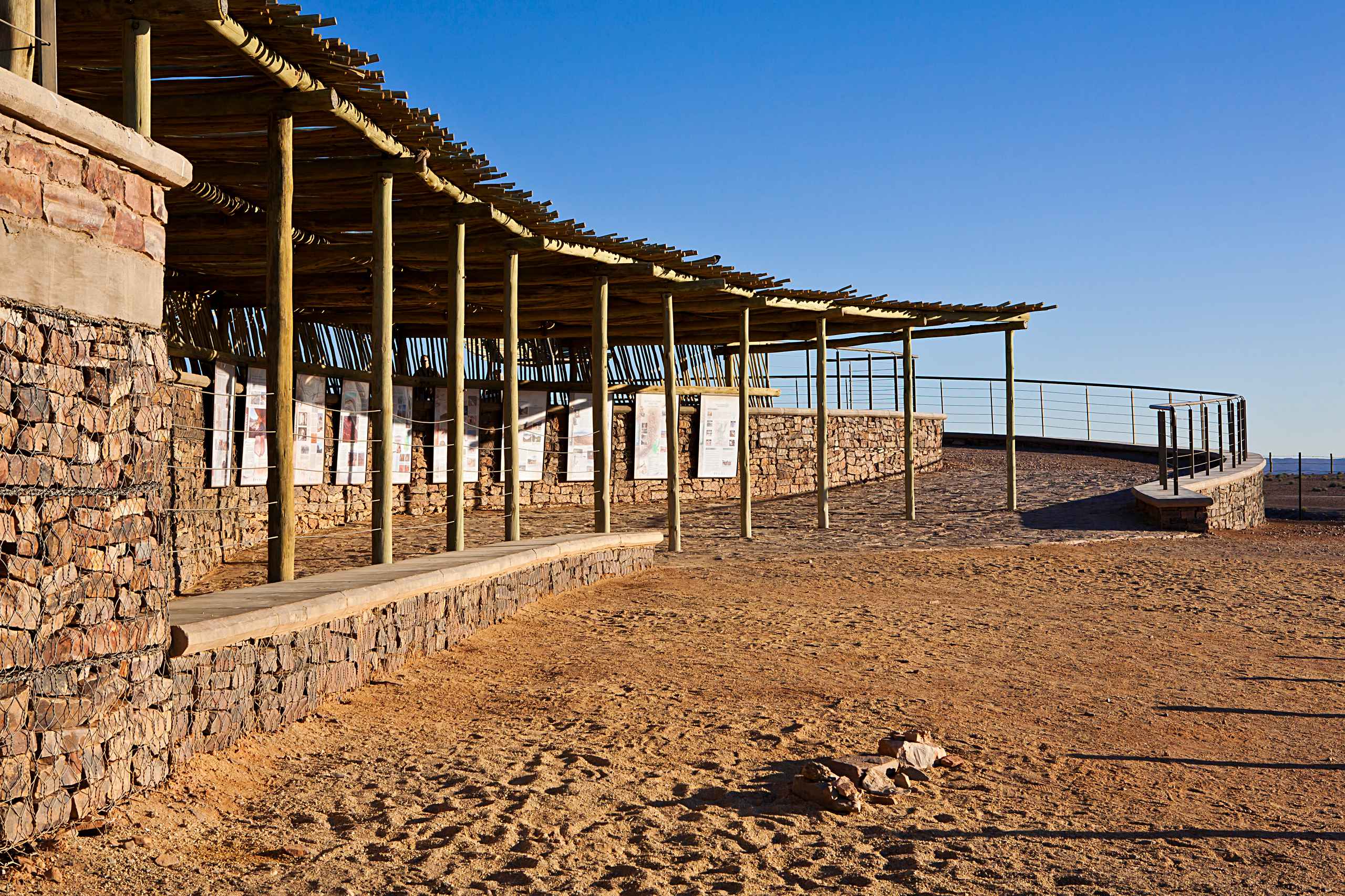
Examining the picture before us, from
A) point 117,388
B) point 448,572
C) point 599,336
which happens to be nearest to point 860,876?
point 117,388

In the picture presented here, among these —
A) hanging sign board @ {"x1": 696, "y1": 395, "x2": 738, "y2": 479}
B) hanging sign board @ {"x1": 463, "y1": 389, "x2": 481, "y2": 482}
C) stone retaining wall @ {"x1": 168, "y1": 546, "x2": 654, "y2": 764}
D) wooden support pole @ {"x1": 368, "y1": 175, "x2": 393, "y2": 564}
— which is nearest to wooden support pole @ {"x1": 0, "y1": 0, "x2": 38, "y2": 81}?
stone retaining wall @ {"x1": 168, "y1": 546, "x2": 654, "y2": 764}

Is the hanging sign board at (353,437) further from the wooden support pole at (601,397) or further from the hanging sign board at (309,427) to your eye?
the wooden support pole at (601,397)

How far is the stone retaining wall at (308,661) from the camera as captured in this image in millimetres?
5176

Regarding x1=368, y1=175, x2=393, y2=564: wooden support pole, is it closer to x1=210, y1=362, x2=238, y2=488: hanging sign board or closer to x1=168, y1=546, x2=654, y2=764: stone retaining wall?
x1=168, y1=546, x2=654, y2=764: stone retaining wall

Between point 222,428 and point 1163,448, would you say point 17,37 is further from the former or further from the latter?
point 1163,448

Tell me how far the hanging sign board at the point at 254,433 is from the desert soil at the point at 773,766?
3.71 meters

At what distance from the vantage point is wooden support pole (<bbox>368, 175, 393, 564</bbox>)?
8383mm

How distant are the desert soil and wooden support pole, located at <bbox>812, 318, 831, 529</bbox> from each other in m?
5.46

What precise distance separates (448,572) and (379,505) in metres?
0.96

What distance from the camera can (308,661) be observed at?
6230 mm

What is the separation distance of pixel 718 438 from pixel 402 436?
573 cm

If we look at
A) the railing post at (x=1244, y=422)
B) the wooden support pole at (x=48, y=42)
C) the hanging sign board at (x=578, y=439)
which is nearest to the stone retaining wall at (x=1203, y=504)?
the railing post at (x=1244, y=422)

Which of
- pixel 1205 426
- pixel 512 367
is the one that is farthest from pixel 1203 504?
pixel 512 367

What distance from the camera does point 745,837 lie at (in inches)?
189
